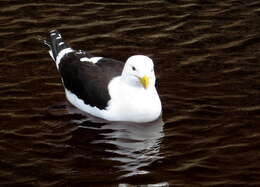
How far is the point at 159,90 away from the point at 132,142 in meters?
1.96

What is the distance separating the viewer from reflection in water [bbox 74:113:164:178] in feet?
36.3

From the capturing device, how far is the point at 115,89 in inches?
498

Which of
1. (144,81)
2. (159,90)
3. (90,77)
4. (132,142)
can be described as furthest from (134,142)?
(159,90)

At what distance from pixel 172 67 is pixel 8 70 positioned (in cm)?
296

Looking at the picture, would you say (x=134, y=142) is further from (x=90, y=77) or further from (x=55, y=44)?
(x=55, y=44)

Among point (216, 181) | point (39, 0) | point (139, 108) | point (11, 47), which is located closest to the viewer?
point (216, 181)

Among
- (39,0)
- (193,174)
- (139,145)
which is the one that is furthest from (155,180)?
(39,0)

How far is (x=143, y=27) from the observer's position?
1595 centimetres

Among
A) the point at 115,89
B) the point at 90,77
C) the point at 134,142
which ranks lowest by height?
the point at 134,142

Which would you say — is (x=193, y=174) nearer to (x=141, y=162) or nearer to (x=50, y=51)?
(x=141, y=162)

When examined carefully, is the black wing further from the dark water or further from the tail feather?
the tail feather

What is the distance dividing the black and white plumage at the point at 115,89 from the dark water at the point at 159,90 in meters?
0.21

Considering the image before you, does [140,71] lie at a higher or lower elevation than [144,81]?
higher

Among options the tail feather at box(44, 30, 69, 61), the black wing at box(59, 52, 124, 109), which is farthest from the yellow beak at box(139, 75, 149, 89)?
the tail feather at box(44, 30, 69, 61)
